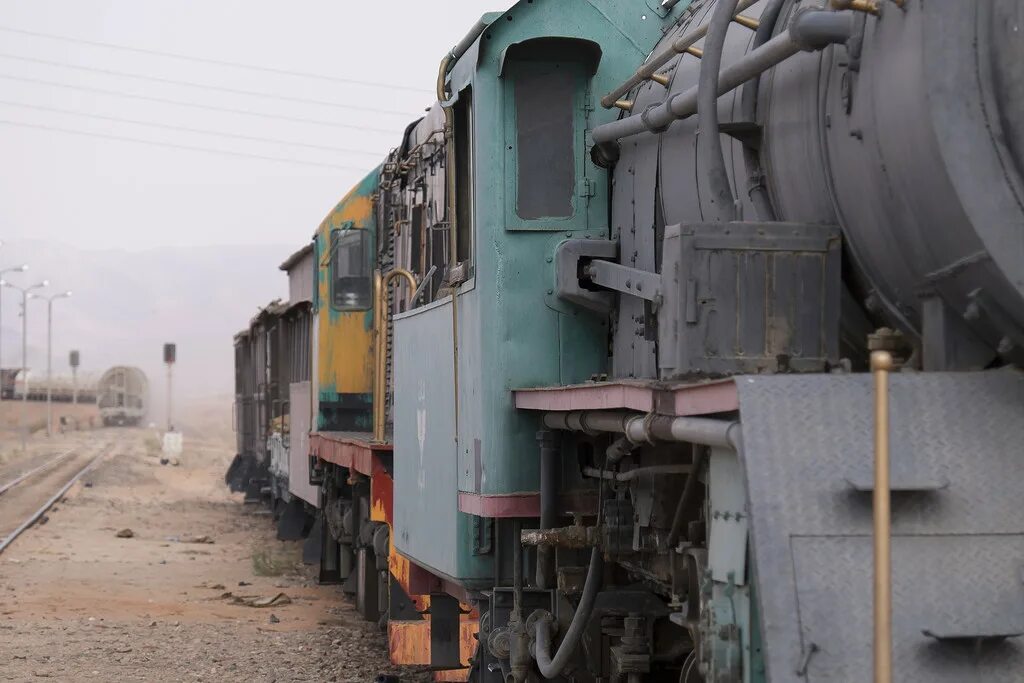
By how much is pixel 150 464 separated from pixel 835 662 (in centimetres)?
3989

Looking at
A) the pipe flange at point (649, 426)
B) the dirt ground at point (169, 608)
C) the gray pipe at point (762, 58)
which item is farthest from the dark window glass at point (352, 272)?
the pipe flange at point (649, 426)

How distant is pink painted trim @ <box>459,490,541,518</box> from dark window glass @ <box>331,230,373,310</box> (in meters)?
7.46

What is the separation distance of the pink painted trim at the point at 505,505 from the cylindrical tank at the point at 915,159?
6.80ft

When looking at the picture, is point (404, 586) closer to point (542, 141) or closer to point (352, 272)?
point (542, 141)

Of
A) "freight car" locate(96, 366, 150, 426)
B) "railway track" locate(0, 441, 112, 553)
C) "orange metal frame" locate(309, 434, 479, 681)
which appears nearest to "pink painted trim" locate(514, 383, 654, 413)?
"orange metal frame" locate(309, 434, 479, 681)

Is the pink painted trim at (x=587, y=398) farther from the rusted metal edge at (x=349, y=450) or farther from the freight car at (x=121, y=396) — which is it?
the freight car at (x=121, y=396)

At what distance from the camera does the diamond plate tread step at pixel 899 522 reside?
3.40 meters

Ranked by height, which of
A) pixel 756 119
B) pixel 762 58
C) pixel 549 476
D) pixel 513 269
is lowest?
pixel 549 476

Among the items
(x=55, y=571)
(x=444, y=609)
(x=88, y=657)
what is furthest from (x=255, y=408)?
(x=444, y=609)

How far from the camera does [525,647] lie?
6570mm

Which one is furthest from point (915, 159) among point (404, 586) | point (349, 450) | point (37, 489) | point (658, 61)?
point (37, 489)

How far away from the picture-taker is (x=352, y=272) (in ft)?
46.0

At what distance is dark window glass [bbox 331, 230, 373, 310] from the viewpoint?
547 inches

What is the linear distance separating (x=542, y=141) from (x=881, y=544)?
13.1ft
